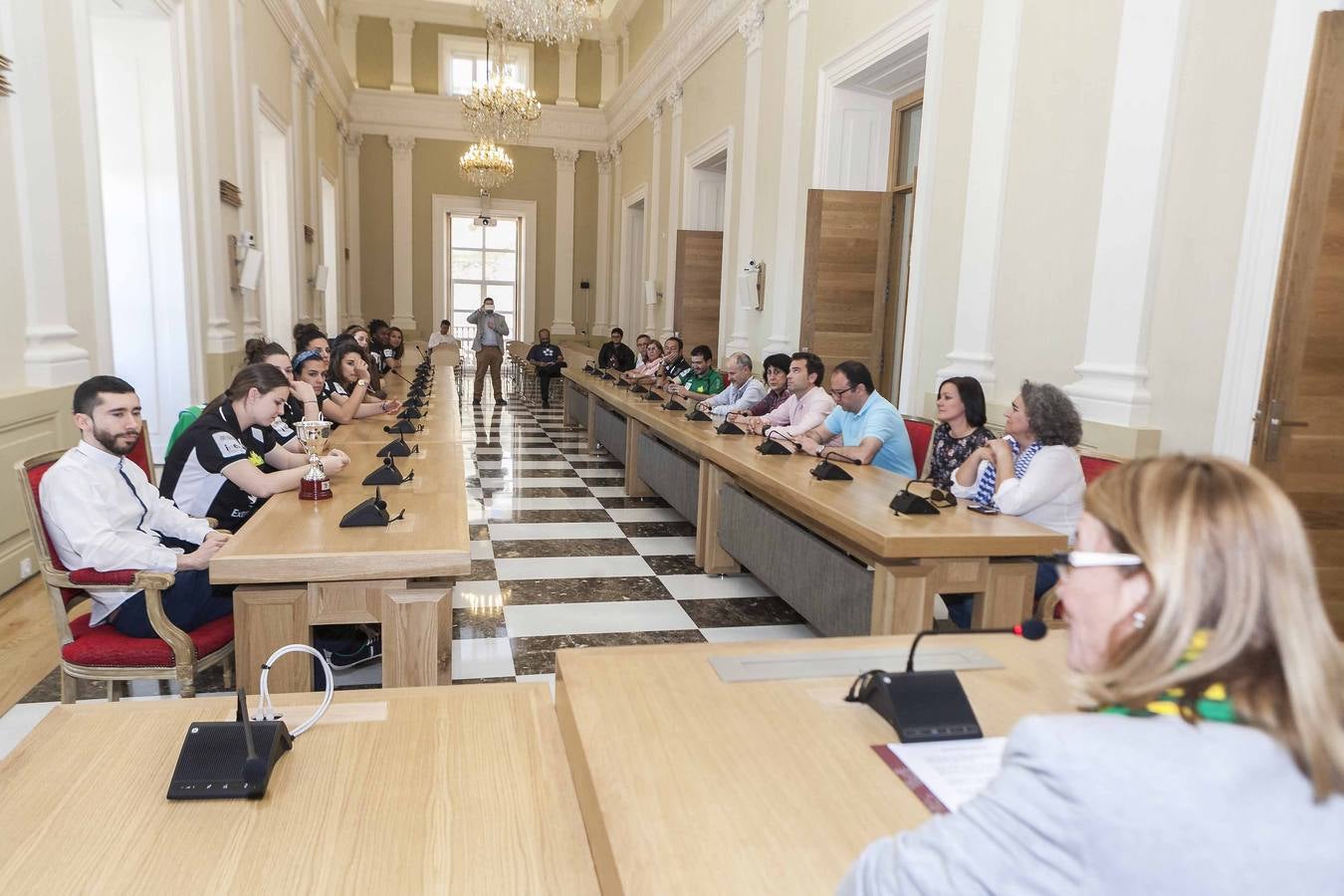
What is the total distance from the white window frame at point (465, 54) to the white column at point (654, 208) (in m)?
3.87

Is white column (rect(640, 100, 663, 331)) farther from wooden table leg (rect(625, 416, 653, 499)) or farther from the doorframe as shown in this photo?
the doorframe

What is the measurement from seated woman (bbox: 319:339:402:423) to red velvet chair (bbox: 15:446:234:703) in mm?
2611

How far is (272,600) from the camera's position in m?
2.40

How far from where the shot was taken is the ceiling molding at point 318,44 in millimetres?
9534

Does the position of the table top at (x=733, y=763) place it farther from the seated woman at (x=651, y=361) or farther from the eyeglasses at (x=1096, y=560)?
the seated woman at (x=651, y=361)

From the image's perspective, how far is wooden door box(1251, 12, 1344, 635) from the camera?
9.95 ft

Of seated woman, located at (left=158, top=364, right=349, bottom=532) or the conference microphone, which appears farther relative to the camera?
seated woman, located at (left=158, top=364, right=349, bottom=532)

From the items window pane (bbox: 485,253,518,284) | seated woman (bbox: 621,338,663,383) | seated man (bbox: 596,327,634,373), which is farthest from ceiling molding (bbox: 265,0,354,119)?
seated woman (bbox: 621,338,663,383)

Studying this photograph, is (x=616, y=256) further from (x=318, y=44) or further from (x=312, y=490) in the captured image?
(x=312, y=490)

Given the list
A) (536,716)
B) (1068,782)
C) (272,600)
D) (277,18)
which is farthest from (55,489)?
(277,18)

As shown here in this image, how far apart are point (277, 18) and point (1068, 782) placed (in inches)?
425

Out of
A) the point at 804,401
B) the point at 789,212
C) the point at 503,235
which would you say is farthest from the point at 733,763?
the point at 503,235

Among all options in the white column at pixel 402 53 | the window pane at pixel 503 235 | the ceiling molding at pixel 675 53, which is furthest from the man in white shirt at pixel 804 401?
the white column at pixel 402 53

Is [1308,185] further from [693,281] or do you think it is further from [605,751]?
[693,281]
